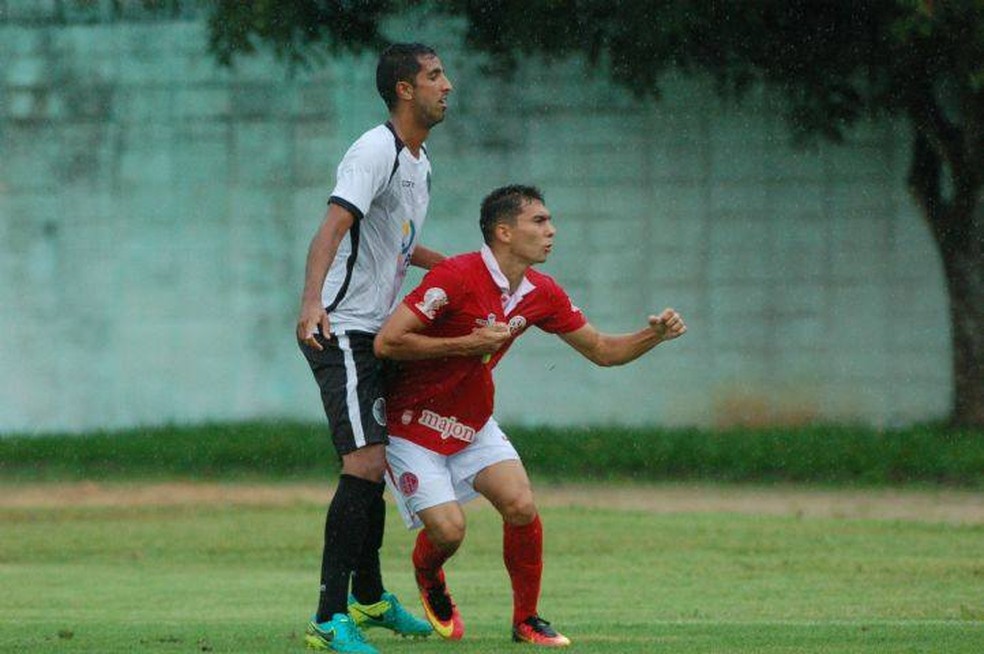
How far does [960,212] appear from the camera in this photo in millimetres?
17703

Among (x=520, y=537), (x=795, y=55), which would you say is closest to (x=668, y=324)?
(x=520, y=537)

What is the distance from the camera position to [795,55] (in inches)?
682

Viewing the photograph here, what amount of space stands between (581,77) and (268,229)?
10.2 feet

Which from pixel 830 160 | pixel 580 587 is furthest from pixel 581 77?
pixel 580 587

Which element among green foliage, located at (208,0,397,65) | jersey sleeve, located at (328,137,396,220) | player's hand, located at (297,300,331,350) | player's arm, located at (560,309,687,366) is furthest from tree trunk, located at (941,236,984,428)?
player's hand, located at (297,300,331,350)

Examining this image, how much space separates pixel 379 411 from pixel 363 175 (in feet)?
2.85

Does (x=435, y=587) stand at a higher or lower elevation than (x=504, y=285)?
lower

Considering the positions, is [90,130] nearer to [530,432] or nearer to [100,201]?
[100,201]

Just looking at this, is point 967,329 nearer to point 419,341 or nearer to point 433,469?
point 433,469

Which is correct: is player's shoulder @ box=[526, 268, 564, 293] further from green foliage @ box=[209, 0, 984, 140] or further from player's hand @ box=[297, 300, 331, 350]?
green foliage @ box=[209, 0, 984, 140]

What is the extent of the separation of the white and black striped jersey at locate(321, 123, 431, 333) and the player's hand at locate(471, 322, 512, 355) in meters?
0.41

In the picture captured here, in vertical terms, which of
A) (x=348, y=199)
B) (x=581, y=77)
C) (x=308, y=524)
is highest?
(x=581, y=77)

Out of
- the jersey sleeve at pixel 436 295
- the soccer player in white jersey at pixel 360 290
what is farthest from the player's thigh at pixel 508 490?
the jersey sleeve at pixel 436 295

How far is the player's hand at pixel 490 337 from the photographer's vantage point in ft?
25.2
